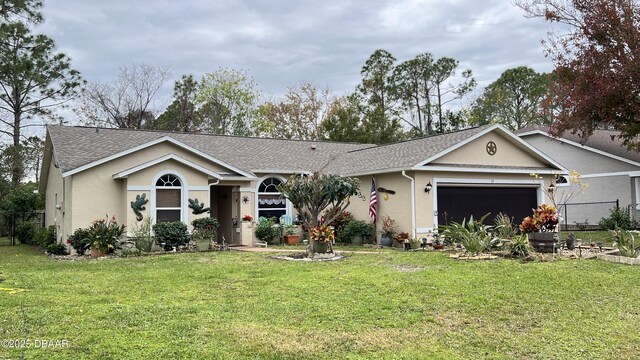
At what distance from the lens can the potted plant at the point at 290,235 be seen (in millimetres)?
19750

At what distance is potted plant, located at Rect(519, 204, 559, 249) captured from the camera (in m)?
13.6

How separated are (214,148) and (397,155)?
8226 millimetres

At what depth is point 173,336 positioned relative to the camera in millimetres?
5828

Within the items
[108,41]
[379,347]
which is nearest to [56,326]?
[379,347]

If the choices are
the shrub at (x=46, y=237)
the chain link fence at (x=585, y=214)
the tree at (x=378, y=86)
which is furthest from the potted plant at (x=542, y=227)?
the tree at (x=378, y=86)

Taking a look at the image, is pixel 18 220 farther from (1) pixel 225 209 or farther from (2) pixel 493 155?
(2) pixel 493 155

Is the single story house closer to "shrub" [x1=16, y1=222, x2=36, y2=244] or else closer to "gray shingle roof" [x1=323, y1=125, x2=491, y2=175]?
"gray shingle roof" [x1=323, y1=125, x2=491, y2=175]

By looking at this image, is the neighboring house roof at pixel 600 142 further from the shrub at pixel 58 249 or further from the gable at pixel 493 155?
the shrub at pixel 58 249

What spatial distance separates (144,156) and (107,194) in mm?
1831

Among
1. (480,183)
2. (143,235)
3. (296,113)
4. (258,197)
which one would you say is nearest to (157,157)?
(143,235)

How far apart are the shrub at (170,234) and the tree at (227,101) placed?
27744 millimetres

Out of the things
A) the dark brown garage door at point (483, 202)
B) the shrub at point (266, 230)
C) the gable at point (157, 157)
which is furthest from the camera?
the shrub at point (266, 230)

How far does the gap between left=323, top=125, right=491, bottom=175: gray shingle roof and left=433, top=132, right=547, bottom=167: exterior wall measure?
43 centimetres

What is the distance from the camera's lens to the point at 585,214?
26.5 metres
